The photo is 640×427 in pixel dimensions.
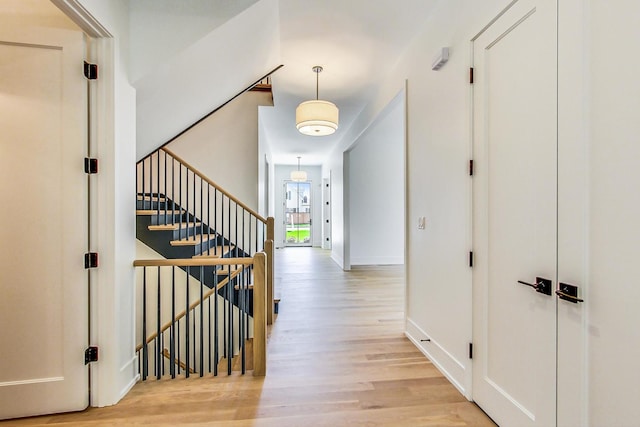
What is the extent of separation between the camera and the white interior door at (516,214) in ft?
4.59

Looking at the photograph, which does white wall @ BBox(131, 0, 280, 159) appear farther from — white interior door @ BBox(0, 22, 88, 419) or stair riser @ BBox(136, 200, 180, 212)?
stair riser @ BBox(136, 200, 180, 212)

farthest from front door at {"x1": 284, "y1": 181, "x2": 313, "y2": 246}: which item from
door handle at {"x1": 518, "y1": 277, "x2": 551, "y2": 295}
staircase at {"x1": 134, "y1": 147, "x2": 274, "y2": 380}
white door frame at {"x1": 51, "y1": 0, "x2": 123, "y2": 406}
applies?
door handle at {"x1": 518, "y1": 277, "x2": 551, "y2": 295}

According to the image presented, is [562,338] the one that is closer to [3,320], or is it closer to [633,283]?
[633,283]

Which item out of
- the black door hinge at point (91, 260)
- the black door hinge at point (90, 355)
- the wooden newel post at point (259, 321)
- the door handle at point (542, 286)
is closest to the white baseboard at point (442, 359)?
the door handle at point (542, 286)

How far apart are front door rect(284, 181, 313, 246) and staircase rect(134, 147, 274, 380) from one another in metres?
5.09

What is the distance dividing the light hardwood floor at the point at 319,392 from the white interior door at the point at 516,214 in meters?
0.38

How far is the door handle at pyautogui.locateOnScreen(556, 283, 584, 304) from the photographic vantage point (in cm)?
126

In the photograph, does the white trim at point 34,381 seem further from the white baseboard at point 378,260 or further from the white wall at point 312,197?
the white wall at point 312,197

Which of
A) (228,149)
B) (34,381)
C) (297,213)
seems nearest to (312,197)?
(297,213)

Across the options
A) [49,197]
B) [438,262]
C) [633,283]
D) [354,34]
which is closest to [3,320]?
[49,197]

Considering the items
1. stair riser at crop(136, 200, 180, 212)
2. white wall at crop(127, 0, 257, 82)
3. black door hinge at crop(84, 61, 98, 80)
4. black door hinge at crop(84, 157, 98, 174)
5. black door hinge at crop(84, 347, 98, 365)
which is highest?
white wall at crop(127, 0, 257, 82)

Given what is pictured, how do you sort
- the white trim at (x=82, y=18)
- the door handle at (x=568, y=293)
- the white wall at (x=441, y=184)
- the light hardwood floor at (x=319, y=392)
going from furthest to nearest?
the white wall at (x=441, y=184) < the light hardwood floor at (x=319, y=392) < the white trim at (x=82, y=18) < the door handle at (x=568, y=293)

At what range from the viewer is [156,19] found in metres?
2.15

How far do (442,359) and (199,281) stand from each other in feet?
11.6
